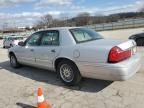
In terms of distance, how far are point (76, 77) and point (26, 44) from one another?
2.75m

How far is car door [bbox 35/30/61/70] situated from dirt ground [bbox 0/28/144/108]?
57cm

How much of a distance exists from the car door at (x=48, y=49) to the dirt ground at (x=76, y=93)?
0.57 m

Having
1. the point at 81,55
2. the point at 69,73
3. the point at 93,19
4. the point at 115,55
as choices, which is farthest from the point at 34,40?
the point at 93,19

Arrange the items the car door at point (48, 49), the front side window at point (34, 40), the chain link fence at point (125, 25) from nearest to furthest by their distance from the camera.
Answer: the car door at point (48, 49) → the front side window at point (34, 40) → the chain link fence at point (125, 25)

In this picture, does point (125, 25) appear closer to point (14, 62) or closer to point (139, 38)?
point (139, 38)

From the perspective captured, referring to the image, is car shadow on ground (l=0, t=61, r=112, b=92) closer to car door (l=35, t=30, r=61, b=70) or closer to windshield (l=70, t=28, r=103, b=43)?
car door (l=35, t=30, r=61, b=70)

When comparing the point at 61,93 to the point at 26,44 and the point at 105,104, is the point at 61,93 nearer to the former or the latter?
the point at 105,104

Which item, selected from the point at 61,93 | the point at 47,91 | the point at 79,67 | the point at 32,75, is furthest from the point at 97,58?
the point at 32,75

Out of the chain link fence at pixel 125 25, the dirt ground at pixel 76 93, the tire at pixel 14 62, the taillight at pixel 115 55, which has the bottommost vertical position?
the dirt ground at pixel 76 93

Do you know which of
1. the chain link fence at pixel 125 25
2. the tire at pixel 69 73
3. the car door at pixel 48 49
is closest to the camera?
the tire at pixel 69 73

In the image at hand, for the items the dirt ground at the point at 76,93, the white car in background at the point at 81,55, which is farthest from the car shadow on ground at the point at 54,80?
the white car in background at the point at 81,55

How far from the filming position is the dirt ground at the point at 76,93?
13.7 feet

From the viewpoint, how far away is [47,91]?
5105 millimetres

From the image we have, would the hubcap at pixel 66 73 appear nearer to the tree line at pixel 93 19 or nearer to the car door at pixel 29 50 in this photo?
the car door at pixel 29 50
